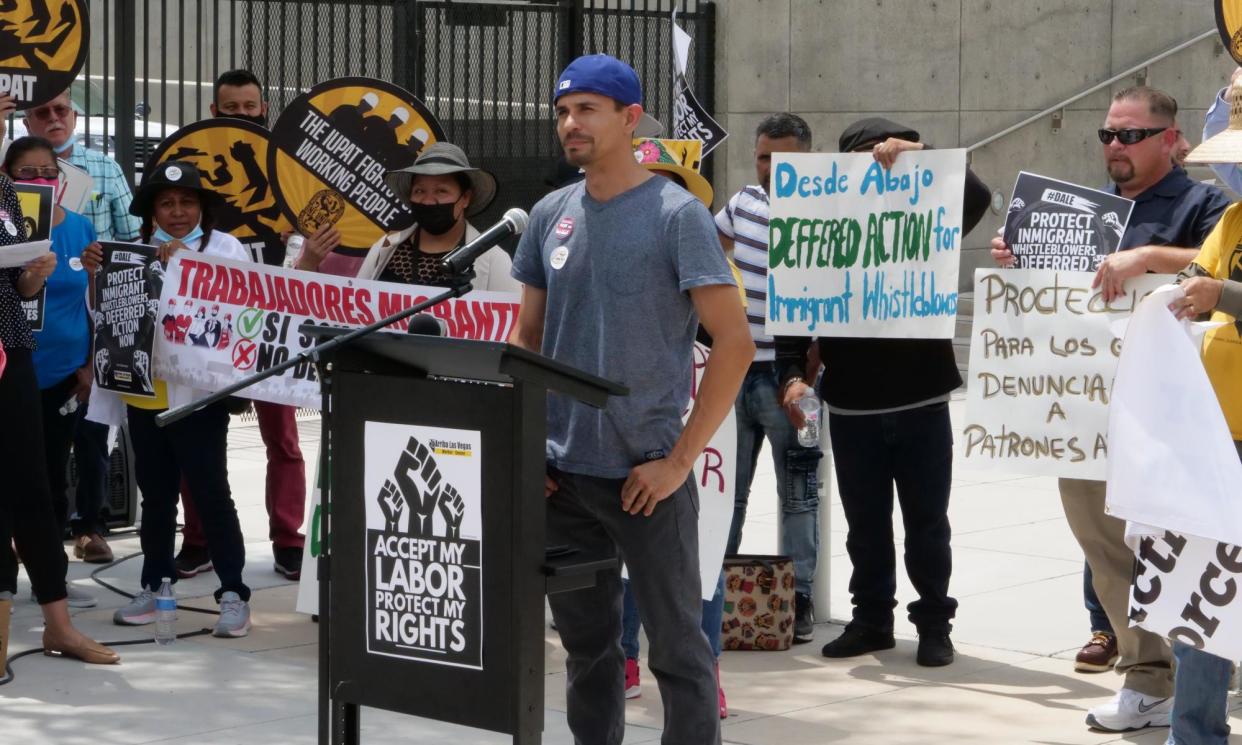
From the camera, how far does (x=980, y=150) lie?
18000mm

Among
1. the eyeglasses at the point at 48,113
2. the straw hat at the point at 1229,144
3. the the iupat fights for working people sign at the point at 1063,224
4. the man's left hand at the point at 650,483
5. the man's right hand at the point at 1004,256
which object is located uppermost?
the eyeglasses at the point at 48,113

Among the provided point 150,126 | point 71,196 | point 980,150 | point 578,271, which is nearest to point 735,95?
point 980,150

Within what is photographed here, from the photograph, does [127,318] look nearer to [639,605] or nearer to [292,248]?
[292,248]

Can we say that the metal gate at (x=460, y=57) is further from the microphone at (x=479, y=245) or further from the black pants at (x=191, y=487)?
the microphone at (x=479, y=245)

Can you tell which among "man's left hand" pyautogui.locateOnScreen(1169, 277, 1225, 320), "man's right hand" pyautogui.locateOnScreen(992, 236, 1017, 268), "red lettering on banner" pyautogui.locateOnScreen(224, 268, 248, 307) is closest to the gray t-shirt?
"man's left hand" pyautogui.locateOnScreen(1169, 277, 1225, 320)

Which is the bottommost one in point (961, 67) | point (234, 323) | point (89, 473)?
point (89, 473)

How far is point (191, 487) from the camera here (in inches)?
275

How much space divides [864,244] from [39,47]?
3543 mm

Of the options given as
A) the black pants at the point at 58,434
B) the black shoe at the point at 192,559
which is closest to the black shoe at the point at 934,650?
the black shoe at the point at 192,559

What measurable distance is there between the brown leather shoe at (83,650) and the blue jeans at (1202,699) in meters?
3.79

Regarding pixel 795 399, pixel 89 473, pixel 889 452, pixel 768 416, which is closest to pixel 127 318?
pixel 89 473

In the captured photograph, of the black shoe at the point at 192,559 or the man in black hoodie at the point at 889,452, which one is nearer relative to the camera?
the man in black hoodie at the point at 889,452

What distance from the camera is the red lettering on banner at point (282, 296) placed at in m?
7.16

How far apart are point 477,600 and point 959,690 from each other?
2762 millimetres
